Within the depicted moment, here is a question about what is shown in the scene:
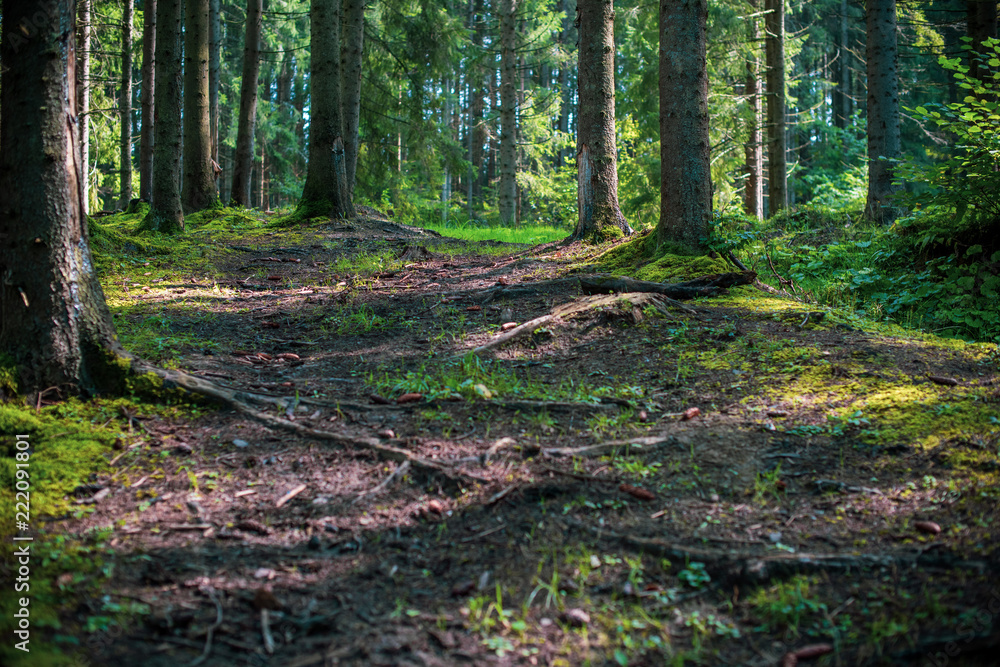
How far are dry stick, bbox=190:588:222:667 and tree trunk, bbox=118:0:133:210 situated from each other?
1559 centimetres

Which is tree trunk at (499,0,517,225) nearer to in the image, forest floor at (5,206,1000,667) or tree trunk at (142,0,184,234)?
tree trunk at (142,0,184,234)

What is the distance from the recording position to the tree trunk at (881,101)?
9.52 metres

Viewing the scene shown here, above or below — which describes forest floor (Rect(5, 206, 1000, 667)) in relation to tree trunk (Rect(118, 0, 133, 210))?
below

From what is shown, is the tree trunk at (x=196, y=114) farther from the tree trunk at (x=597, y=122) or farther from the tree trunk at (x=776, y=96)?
the tree trunk at (x=776, y=96)

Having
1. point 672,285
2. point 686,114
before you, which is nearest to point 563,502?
point 672,285

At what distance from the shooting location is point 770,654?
2150 mm

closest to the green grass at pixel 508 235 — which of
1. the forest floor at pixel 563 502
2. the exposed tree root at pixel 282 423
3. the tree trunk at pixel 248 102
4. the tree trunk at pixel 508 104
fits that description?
the tree trunk at pixel 508 104

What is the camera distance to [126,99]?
1580 cm

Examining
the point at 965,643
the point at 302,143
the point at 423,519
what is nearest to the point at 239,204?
the point at 423,519

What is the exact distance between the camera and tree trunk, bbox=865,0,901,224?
952cm

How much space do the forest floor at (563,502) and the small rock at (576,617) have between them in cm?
1

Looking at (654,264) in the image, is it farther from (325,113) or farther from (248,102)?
(248,102)

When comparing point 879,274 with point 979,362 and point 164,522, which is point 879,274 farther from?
point 164,522

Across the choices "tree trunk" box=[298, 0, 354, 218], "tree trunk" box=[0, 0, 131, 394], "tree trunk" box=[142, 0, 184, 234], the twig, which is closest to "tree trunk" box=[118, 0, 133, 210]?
"tree trunk" box=[142, 0, 184, 234]
